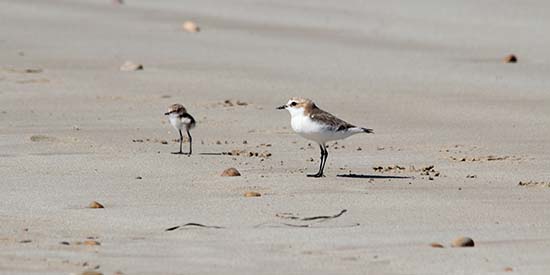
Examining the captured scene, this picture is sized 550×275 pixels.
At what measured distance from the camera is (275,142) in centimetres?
1112

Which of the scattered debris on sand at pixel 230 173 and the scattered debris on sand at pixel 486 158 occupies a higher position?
the scattered debris on sand at pixel 486 158

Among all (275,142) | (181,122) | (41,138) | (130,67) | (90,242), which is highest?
(90,242)

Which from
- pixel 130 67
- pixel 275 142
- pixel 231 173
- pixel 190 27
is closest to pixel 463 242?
pixel 231 173

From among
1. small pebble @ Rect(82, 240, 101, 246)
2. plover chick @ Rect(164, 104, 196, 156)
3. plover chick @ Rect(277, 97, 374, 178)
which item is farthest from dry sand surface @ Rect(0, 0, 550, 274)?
plover chick @ Rect(277, 97, 374, 178)

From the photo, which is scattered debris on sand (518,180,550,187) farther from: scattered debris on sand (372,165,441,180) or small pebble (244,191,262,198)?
small pebble (244,191,262,198)

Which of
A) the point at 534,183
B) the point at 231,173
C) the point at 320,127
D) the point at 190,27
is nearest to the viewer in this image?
the point at 534,183

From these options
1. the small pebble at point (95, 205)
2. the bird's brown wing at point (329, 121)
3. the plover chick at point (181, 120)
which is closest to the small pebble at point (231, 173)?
the bird's brown wing at point (329, 121)

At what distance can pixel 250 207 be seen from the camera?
8016 millimetres

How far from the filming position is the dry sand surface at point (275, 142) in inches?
271

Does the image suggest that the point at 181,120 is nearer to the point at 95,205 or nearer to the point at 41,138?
the point at 41,138

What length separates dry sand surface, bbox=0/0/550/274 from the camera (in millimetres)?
6875

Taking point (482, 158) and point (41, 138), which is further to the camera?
point (41, 138)

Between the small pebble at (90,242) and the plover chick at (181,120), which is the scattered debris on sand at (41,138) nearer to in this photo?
the plover chick at (181,120)

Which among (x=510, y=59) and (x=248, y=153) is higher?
(x=510, y=59)
